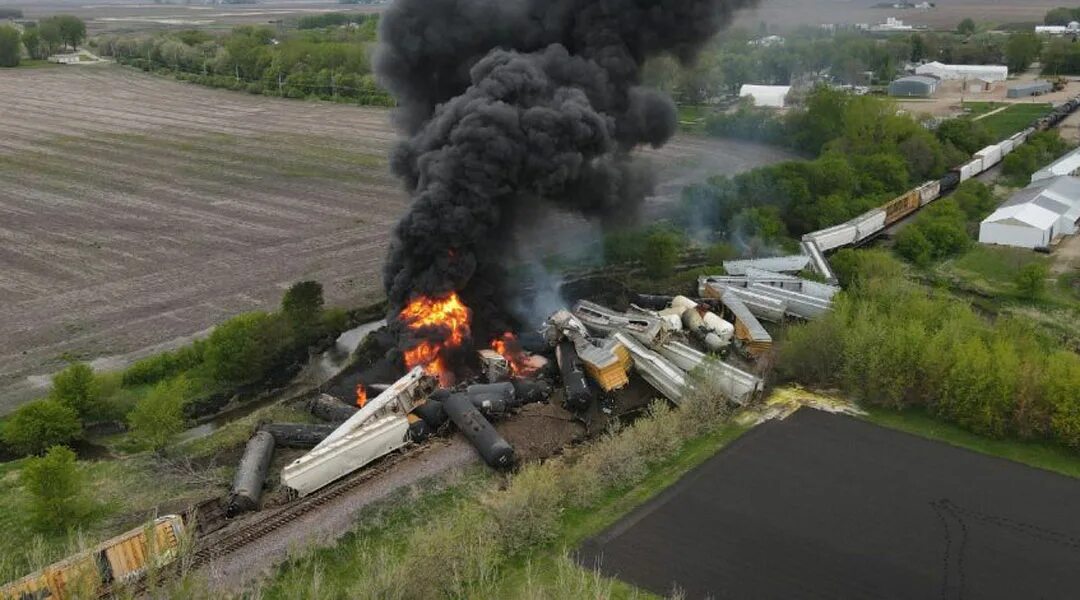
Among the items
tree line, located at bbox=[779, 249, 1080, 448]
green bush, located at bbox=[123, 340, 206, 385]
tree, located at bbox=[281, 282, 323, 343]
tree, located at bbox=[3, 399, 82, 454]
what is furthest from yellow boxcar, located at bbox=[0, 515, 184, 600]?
tree line, located at bbox=[779, 249, 1080, 448]

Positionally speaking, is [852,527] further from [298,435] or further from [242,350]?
[242,350]

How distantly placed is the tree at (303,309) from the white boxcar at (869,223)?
30.6 m

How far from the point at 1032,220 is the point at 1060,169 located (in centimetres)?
1668

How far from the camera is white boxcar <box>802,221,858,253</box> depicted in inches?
1890

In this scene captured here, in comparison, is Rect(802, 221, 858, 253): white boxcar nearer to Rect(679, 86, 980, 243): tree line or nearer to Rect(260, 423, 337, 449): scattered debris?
Rect(679, 86, 980, 243): tree line

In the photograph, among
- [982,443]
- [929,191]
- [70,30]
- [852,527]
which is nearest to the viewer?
[852,527]

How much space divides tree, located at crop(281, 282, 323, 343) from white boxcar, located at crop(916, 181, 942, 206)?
1606 inches

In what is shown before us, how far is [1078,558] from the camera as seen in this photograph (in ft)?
73.9

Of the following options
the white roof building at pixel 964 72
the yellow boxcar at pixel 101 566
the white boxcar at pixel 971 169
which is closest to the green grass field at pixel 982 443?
the yellow boxcar at pixel 101 566

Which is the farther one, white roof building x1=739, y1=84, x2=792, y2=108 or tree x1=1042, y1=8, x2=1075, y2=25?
tree x1=1042, y1=8, x2=1075, y2=25

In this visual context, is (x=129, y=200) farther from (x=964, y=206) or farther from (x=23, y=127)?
(x=964, y=206)

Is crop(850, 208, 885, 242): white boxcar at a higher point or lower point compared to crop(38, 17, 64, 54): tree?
lower

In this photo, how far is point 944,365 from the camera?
2961 centimetres

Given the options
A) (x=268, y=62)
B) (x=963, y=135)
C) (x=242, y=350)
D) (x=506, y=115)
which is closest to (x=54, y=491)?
(x=242, y=350)
